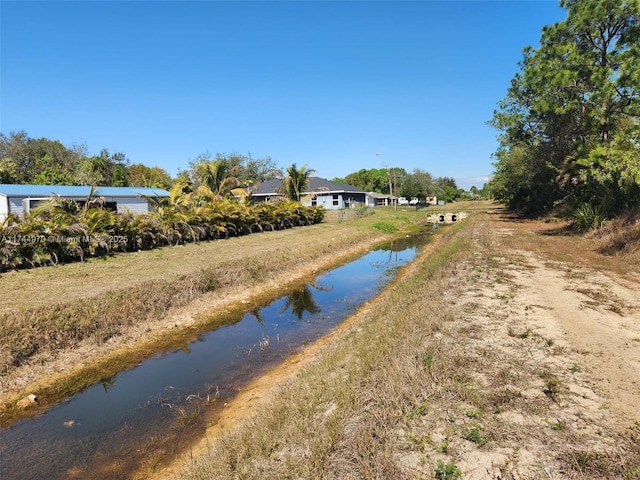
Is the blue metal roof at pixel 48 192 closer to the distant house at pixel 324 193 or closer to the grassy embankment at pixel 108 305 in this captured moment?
the grassy embankment at pixel 108 305

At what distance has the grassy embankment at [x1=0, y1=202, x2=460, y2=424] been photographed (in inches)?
242

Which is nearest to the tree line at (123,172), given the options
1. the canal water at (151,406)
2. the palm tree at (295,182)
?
the palm tree at (295,182)

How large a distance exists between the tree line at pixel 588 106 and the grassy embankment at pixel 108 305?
525 inches

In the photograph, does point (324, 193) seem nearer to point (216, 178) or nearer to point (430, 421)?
point (216, 178)

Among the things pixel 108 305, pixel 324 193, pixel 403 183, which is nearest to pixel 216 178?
pixel 108 305

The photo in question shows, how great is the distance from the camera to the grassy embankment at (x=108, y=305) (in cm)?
614

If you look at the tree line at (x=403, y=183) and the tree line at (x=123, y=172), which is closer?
the tree line at (x=123, y=172)

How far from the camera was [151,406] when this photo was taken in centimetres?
546

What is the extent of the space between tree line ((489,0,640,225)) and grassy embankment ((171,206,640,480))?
1138cm

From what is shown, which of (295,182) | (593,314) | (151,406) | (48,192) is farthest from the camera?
(295,182)

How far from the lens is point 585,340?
5.05 m

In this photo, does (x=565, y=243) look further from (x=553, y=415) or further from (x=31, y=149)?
(x=31, y=149)

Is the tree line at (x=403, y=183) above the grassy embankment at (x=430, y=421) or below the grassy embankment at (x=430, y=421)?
above

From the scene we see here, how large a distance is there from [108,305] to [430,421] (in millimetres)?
7323
